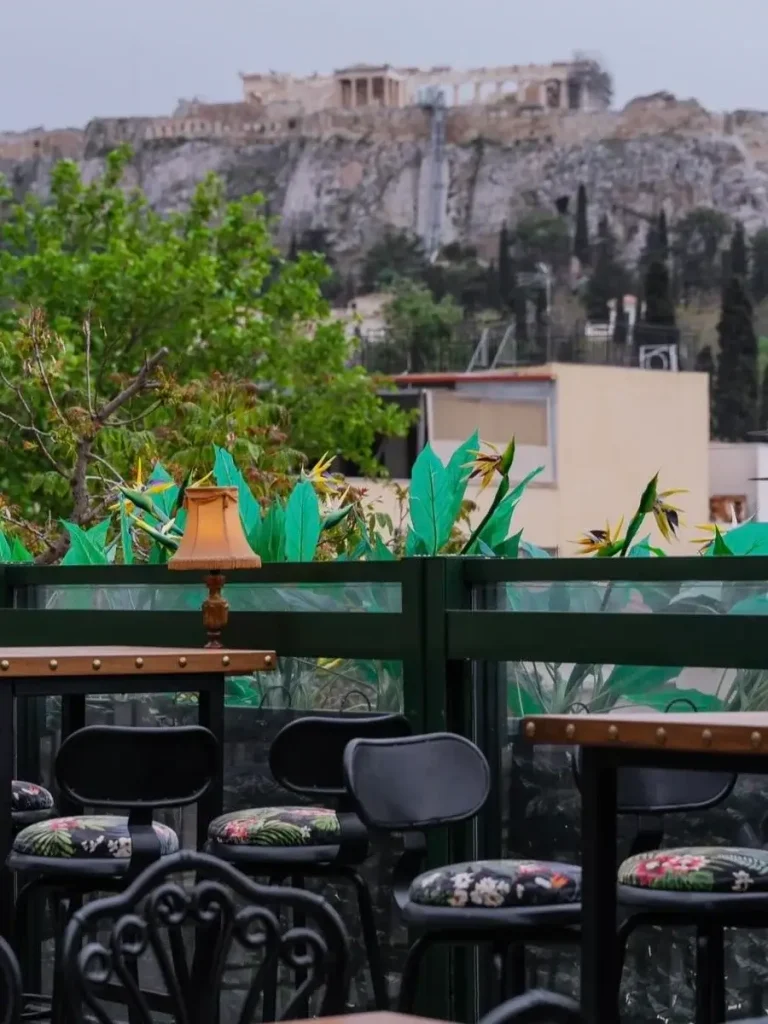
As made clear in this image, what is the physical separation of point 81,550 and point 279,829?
87.9 inches

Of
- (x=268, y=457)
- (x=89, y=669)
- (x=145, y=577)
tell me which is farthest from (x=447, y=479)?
(x=268, y=457)

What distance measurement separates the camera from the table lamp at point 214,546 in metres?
4.65

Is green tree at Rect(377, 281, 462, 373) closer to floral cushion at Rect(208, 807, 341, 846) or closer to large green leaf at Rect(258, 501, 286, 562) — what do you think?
large green leaf at Rect(258, 501, 286, 562)

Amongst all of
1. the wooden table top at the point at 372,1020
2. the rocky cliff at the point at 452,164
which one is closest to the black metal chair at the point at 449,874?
the wooden table top at the point at 372,1020

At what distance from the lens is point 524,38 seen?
121 meters

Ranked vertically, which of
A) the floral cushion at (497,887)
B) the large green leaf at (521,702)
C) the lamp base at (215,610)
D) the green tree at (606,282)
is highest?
the green tree at (606,282)

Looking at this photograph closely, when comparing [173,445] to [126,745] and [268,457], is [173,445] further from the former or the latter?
[126,745]

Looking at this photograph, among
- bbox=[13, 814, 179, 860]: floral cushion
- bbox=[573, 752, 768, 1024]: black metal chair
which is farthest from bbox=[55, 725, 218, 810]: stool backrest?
bbox=[573, 752, 768, 1024]: black metal chair

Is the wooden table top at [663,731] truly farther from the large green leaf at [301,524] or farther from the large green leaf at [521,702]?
the large green leaf at [301,524]

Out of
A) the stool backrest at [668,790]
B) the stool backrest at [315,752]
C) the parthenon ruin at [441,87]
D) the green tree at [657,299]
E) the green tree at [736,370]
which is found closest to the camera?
the stool backrest at [668,790]

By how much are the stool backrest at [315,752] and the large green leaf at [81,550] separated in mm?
2070

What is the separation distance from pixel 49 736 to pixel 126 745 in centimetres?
166

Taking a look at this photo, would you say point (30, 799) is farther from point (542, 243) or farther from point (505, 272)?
point (542, 243)

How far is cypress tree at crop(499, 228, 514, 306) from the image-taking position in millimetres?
98312
